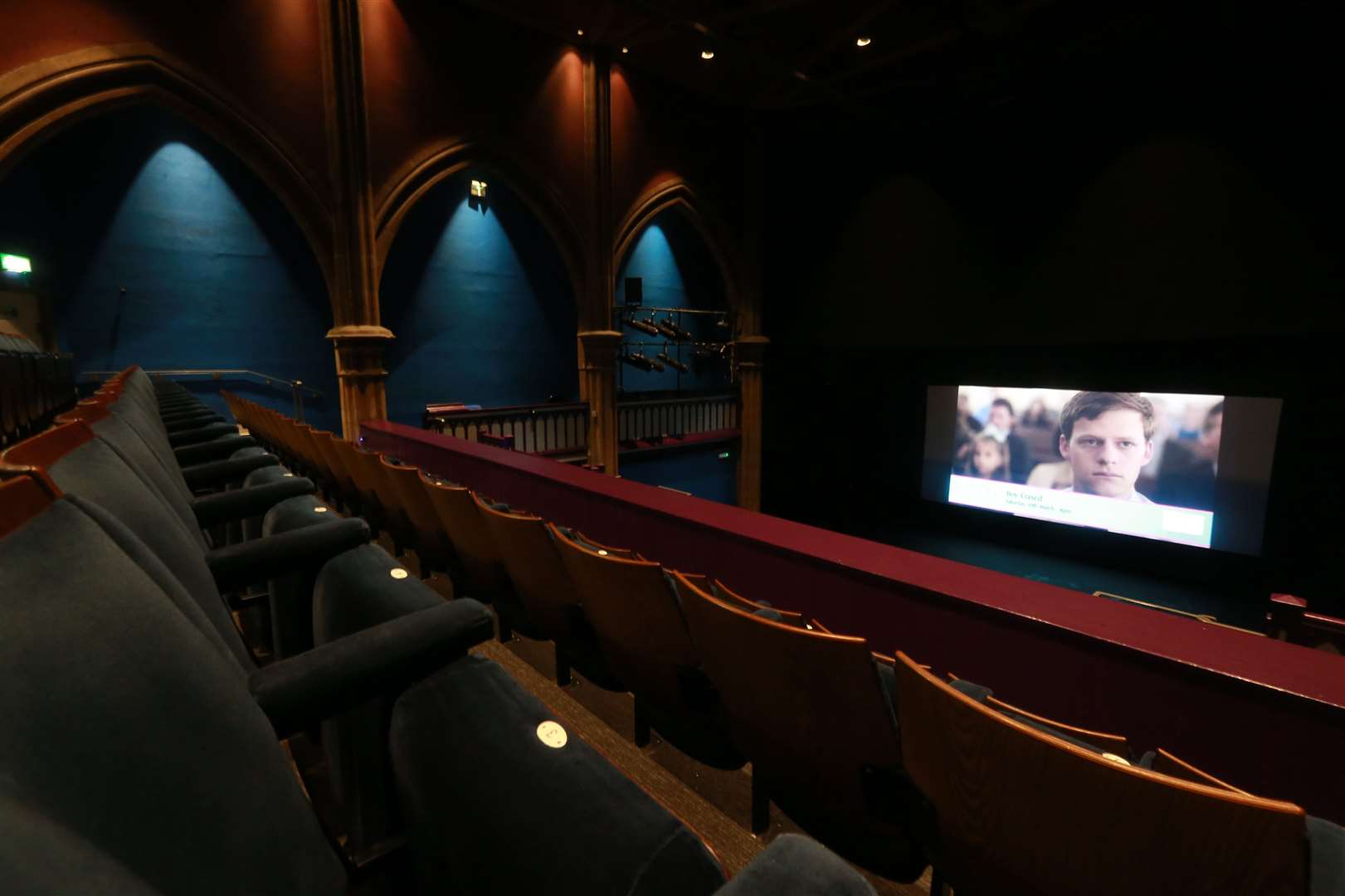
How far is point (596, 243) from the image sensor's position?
26.9 feet

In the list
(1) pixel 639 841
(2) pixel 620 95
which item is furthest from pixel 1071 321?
(1) pixel 639 841

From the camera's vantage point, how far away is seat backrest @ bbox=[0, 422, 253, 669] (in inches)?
28.2

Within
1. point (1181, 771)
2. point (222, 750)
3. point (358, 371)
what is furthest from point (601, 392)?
point (222, 750)

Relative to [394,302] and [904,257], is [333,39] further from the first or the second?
[904,257]

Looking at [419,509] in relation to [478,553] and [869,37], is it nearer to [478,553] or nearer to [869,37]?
[478,553]

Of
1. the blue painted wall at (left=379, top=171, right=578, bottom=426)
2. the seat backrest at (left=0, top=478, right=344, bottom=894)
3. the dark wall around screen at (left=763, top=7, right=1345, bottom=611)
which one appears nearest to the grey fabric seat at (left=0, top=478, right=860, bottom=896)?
the seat backrest at (left=0, top=478, right=344, bottom=894)

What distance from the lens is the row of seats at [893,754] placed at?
79 centimetres

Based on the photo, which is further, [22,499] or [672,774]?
[672,774]

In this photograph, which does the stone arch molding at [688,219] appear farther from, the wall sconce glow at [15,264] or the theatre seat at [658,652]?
the theatre seat at [658,652]

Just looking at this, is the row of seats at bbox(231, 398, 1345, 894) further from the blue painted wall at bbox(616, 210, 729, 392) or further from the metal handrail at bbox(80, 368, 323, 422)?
the blue painted wall at bbox(616, 210, 729, 392)

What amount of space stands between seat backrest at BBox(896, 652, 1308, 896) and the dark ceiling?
7.48 m

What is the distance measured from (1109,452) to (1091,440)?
21cm

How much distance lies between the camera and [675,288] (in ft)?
36.4

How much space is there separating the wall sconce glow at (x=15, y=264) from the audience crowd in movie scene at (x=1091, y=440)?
9816mm
